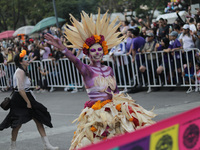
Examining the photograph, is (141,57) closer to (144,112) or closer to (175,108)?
(175,108)

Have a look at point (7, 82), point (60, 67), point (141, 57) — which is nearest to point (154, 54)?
point (141, 57)

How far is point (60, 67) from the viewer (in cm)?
1337

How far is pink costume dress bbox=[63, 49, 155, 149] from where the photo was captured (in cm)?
441

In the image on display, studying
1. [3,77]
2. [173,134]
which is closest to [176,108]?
[173,134]

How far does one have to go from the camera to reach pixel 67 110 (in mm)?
9766

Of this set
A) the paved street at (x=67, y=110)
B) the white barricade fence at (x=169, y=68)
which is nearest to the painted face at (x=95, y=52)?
the paved street at (x=67, y=110)

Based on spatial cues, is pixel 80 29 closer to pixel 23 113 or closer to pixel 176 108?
pixel 23 113

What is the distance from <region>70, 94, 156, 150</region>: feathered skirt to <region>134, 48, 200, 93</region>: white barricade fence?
5785 millimetres

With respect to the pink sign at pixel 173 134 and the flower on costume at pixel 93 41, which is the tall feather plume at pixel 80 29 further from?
the pink sign at pixel 173 134

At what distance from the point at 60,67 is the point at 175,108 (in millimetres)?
6098

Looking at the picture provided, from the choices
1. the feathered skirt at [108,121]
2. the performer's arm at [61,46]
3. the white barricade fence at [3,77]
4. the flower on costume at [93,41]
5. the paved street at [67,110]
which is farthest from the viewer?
the white barricade fence at [3,77]

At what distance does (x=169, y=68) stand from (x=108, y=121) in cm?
648

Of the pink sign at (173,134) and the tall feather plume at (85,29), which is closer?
the pink sign at (173,134)

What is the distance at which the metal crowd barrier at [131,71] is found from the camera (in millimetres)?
10258
